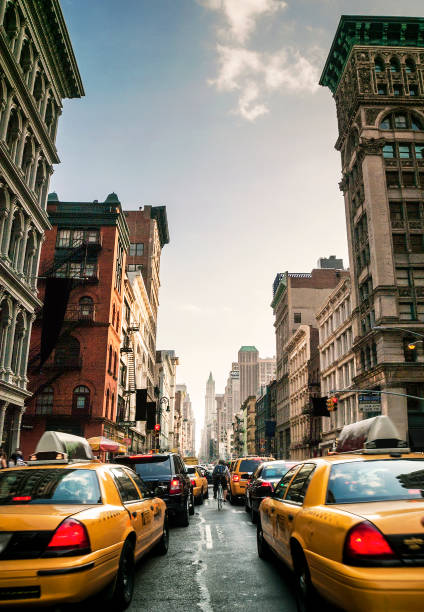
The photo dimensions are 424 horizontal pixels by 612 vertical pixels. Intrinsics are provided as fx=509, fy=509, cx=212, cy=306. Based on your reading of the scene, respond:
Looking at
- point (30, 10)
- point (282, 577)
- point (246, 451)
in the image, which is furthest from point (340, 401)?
point (246, 451)

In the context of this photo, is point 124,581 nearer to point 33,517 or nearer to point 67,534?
point 67,534

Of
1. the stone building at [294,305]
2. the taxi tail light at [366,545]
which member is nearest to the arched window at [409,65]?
the stone building at [294,305]

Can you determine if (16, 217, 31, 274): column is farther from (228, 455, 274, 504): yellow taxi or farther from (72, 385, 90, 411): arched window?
(72, 385, 90, 411): arched window

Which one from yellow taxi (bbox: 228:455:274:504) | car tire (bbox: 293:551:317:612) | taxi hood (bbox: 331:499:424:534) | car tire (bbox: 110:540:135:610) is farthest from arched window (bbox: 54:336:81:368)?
taxi hood (bbox: 331:499:424:534)

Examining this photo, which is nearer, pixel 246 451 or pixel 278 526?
pixel 278 526

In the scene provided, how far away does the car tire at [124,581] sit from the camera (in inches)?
221

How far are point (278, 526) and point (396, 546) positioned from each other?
3139mm

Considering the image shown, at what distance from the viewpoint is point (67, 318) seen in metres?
39.5

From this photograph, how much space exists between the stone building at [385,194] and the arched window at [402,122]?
98 millimetres

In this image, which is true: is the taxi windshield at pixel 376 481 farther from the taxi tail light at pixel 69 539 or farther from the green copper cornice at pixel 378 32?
the green copper cornice at pixel 378 32

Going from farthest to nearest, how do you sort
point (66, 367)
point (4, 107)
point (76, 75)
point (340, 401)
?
point (340, 401), point (66, 367), point (76, 75), point (4, 107)

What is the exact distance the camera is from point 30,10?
25.7 meters

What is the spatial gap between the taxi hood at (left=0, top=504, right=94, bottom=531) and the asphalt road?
6.24ft

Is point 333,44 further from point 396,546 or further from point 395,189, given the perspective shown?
point 396,546
